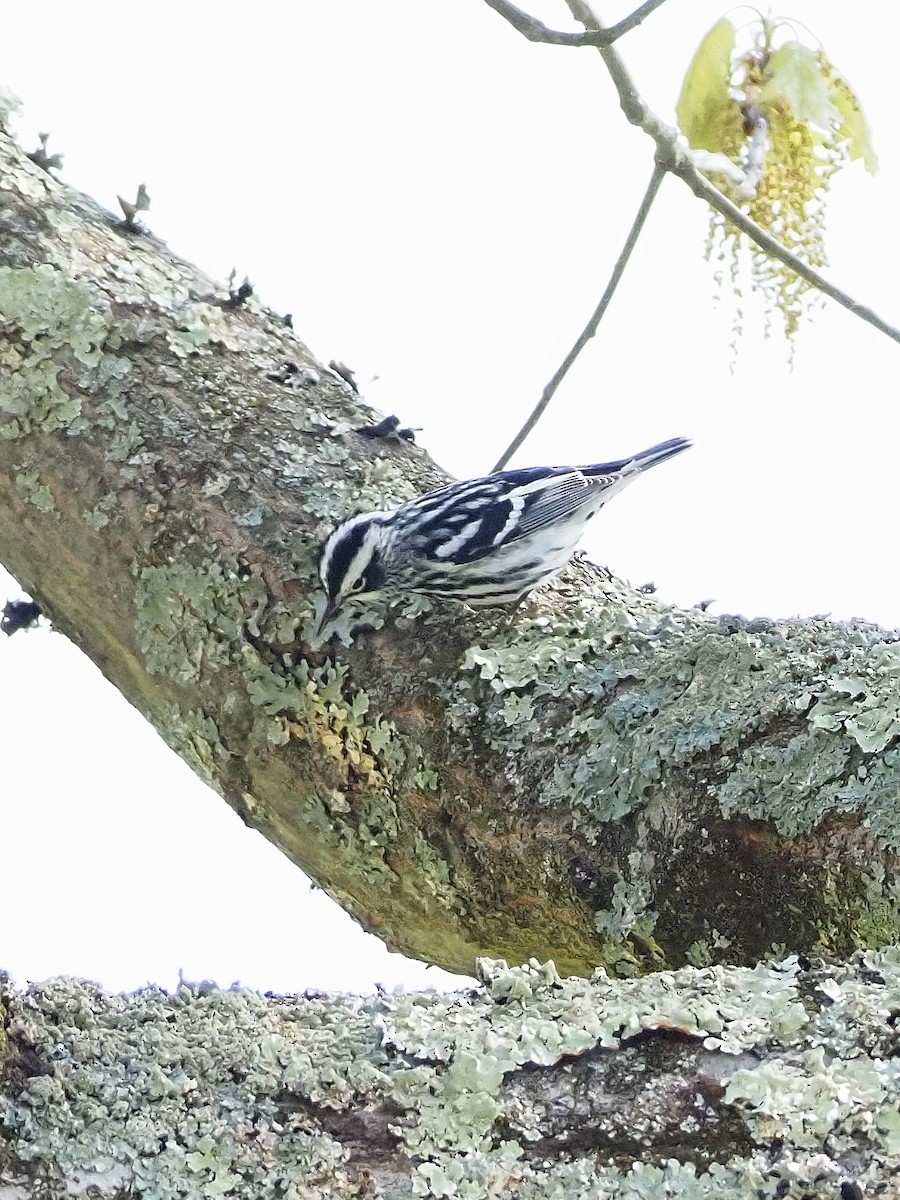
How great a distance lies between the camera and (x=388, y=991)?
130 centimetres

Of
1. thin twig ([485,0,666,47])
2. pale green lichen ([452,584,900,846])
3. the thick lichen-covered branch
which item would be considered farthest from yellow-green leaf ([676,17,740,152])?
the thick lichen-covered branch

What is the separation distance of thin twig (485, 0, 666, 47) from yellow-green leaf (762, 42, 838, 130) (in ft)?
1.29

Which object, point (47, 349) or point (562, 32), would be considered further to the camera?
point (47, 349)

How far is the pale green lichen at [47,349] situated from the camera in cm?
207

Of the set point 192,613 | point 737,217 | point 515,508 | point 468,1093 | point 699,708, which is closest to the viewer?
point 468,1093

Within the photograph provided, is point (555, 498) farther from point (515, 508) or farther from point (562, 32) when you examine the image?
point (562, 32)

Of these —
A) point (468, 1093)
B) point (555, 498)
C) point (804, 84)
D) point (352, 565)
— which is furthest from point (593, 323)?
point (468, 1093)

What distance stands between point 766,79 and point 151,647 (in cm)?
140

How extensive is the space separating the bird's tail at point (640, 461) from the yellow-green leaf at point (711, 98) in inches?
33.9

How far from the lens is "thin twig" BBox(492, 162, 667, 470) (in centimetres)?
230

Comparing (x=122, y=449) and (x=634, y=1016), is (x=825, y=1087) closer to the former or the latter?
(x=634, y=1016)

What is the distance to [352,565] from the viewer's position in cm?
191

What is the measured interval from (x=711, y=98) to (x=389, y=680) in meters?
1.15

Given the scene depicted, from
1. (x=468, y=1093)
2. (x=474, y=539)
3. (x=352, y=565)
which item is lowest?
(x=468, y=1093)
